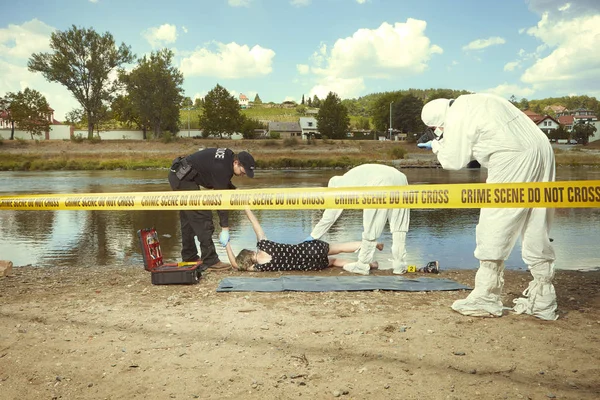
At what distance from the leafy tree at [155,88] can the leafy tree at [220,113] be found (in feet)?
16.1

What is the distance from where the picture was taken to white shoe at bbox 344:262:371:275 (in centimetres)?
696

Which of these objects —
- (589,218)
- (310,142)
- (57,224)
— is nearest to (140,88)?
Answer: (310,142)

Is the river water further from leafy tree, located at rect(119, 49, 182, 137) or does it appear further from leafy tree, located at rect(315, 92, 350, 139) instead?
leafy tree, located at rect(315, 92, 350, 139)

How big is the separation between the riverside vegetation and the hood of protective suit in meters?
38.5

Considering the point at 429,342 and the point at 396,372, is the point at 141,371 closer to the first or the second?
the point at 396,372

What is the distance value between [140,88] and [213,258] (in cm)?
6781

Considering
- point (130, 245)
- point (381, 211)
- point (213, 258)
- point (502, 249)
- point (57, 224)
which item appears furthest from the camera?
point (57, 224)

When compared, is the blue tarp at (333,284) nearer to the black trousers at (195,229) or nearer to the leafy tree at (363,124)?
the black trousers at (195,229)

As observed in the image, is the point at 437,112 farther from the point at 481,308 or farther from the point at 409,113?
the point at 409,113

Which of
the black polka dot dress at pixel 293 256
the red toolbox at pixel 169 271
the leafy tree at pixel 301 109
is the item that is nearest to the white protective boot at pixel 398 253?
the black polka dot dress at pixel 293 256

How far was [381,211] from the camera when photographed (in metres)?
6.79

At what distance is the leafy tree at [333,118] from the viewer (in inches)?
3199

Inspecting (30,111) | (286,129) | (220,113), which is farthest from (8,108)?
(286,129)

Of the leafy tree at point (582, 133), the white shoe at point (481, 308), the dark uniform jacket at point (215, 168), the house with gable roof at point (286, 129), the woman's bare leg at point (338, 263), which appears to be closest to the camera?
the white shoe at point (481, 308)
